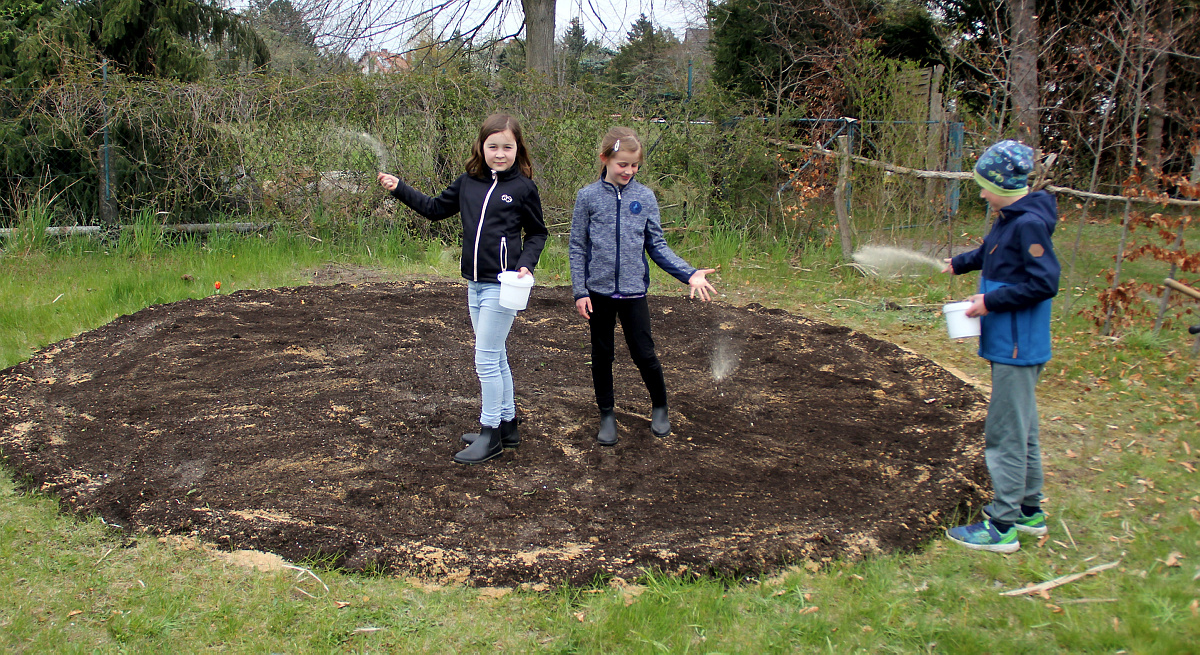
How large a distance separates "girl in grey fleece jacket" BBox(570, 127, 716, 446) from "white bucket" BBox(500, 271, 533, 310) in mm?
389

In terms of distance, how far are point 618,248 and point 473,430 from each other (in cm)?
125

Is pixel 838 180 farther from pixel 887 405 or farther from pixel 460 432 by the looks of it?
pixel 460 432

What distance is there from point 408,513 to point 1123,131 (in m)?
13.7

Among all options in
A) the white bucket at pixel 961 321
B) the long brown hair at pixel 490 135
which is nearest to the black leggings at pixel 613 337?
the long brown hair at pixel 490 135

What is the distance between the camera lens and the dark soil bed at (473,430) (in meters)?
3.28

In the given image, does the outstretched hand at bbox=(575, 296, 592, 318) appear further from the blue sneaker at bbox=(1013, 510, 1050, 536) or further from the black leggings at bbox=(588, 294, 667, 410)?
the blue sneaker at bbox=(1013, 510, 1050, 536)

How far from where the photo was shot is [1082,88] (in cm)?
1082

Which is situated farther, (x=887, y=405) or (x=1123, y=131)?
(x=1123, y=131)

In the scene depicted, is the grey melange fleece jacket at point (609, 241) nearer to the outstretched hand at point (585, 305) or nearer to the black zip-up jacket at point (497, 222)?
the outstretched hand at point (585, 305)

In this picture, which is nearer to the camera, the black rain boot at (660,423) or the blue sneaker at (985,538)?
the blue sneaker at (985,538)

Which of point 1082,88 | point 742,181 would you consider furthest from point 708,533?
point 1082,88

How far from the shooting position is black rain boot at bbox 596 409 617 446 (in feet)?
13.9

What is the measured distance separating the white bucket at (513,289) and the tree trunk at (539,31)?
31.8ft

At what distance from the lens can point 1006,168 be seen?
3094 mm
